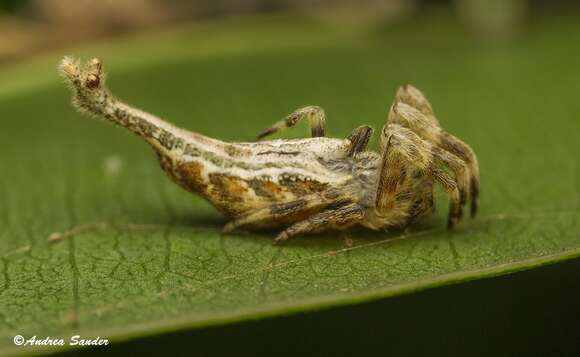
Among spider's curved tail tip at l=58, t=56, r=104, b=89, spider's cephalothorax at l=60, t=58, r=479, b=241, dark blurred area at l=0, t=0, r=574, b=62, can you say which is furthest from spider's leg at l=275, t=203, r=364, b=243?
dark blurred area at l=0, t=0, r=574, b=62

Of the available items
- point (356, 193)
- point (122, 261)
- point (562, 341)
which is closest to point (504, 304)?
point (562, 341)

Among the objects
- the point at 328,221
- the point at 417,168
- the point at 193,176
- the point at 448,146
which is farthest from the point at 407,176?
the point at 193,176

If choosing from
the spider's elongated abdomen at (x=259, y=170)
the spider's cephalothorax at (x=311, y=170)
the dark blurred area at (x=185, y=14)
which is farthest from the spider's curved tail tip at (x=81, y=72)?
the dark blurred area at (x=185, y=14)

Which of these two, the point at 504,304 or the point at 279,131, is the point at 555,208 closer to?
the point at 504,304

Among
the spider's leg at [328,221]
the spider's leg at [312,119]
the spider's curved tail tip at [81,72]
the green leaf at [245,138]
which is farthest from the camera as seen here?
the spider's leg at [312,119]

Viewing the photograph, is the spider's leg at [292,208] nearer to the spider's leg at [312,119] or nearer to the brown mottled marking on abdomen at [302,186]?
the brown mottled marking on abdomen at [302,186]

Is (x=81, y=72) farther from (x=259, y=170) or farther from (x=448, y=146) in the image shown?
(x=448, y=146)
